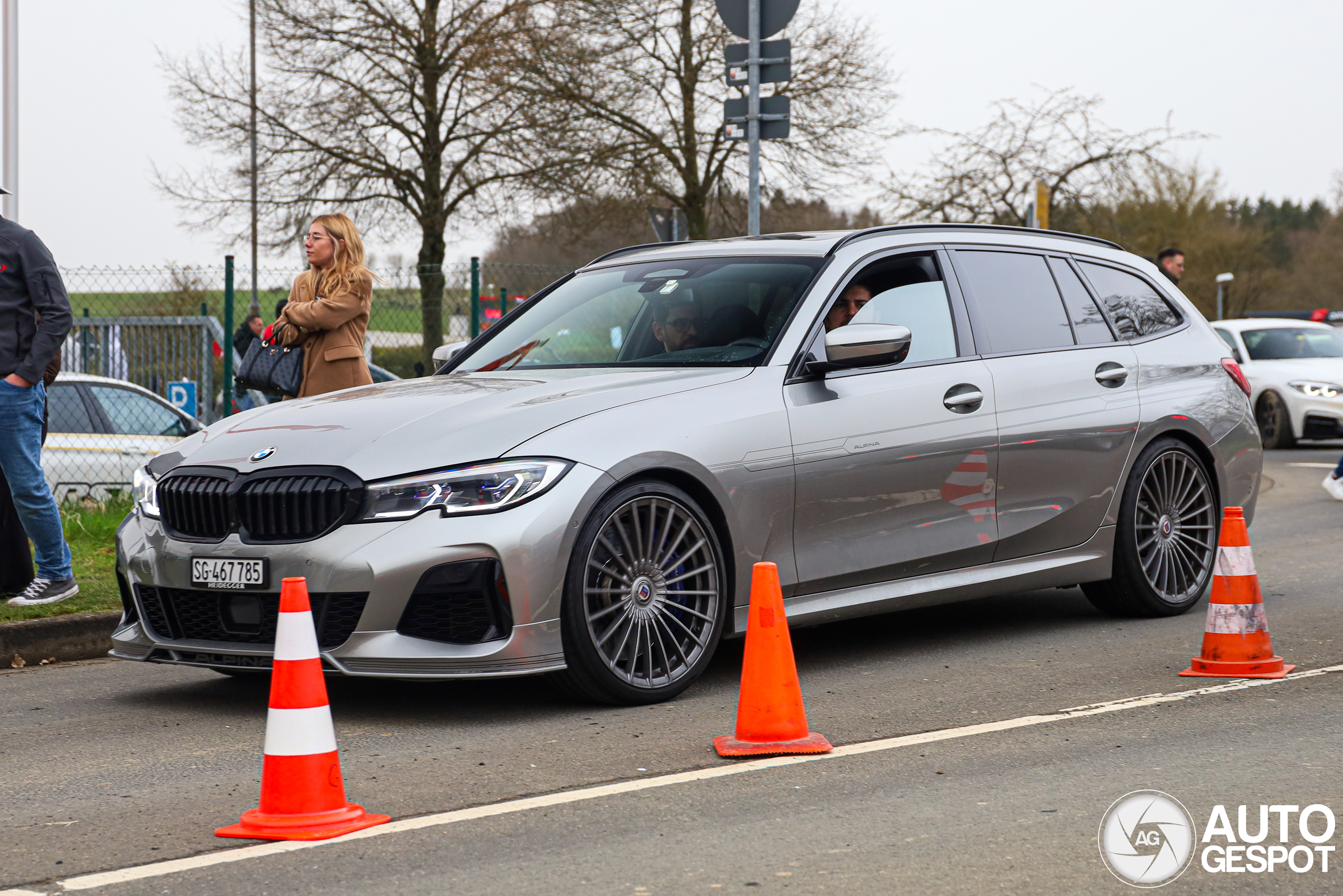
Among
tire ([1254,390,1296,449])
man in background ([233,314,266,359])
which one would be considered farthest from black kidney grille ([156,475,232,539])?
tire ([1254,390,1296,449])

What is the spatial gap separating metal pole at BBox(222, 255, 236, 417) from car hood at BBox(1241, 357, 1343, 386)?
1203 centimetres

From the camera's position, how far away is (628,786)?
4457 millimetres

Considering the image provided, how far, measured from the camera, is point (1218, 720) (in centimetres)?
529

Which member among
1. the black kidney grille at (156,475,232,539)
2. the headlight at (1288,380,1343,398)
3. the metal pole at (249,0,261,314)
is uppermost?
the metal pole at (249,0,261,314)

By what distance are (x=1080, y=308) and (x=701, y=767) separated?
3.67 metres

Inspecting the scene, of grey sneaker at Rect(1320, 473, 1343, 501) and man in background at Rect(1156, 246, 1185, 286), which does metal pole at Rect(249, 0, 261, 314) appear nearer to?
man in background at Rect(1156, 246, 1185, 286)

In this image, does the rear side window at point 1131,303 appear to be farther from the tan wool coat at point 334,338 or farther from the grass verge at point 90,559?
the grass verge at point 90,559

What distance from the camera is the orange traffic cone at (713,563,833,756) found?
15.9 feet

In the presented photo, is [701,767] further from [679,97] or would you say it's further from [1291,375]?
[679,97]

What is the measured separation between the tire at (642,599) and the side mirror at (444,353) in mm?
1916

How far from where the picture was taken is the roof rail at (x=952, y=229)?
21.8ft

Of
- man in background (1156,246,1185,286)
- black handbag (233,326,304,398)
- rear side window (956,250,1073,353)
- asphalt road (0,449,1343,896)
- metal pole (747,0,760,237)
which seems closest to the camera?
asphalt road (0,449,1343,896)

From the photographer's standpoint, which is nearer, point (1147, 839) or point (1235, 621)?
point (1147, 839)

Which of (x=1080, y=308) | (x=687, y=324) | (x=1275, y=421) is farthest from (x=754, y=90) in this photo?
(x=1275, y=421)
